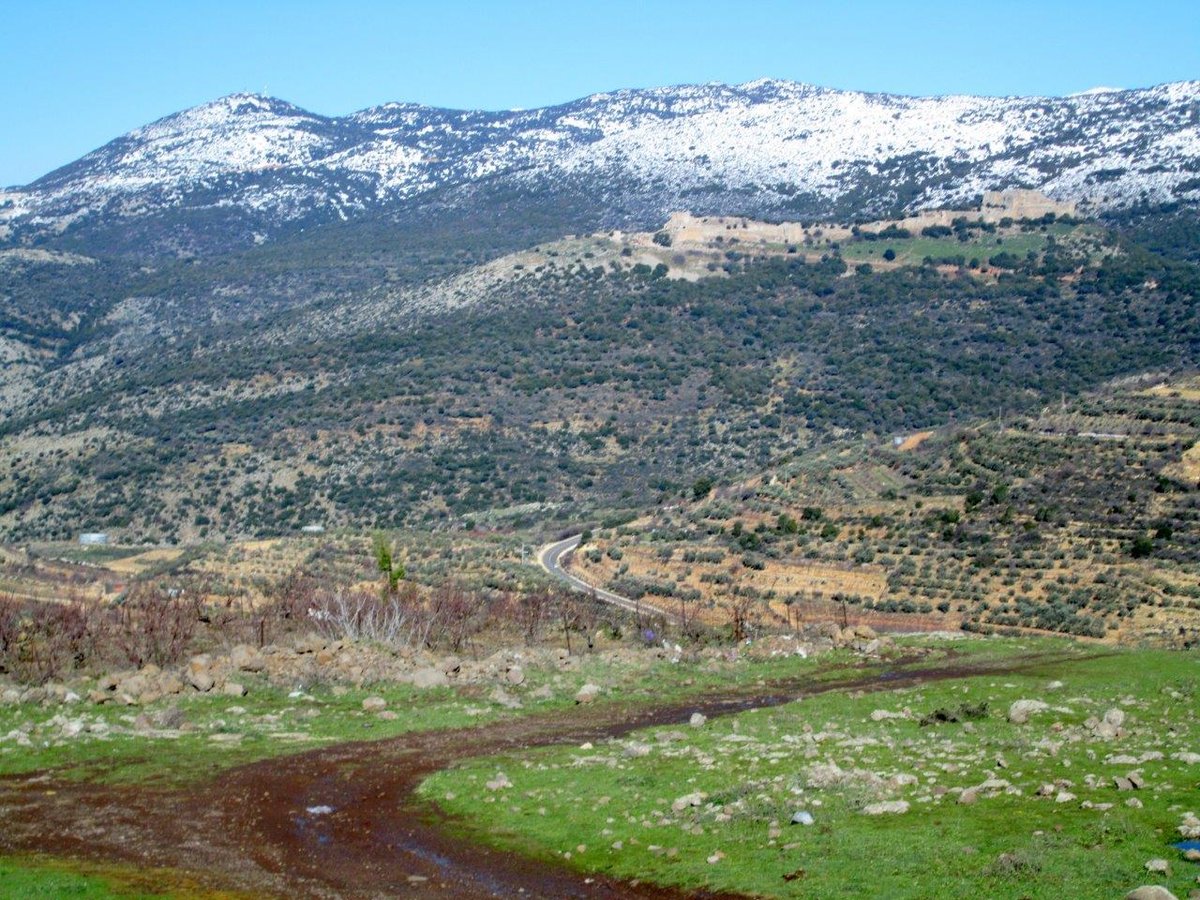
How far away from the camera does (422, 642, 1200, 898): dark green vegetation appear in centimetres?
1320

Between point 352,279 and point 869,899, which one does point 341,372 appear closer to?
point 352,279

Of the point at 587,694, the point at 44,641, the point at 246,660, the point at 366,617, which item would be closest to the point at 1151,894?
the point at 587,694

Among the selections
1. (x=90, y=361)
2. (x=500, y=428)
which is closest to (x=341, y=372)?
(x=500, y=428)

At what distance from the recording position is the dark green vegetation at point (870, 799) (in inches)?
520

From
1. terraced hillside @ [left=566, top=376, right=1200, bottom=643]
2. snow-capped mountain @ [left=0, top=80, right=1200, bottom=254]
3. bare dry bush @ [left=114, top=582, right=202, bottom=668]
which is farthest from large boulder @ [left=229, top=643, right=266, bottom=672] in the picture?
snow-capped mountain @ [left=0, top=80, right=1200, bottom=254]

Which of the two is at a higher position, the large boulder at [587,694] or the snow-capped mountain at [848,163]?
the snow-capped mountain at [848,163]

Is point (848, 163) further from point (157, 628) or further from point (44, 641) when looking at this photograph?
point (44, 641)

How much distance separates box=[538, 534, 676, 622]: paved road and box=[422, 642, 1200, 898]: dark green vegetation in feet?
65.5

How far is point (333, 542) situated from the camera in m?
58.9

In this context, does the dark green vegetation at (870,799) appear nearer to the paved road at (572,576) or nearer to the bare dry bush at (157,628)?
the bare dry bush at (157,628)

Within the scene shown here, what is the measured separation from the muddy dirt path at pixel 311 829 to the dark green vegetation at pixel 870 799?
61 cm

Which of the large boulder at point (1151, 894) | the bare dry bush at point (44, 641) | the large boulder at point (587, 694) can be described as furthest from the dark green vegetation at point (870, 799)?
the bare dry bush at point (44, 641)

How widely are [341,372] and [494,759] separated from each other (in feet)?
278

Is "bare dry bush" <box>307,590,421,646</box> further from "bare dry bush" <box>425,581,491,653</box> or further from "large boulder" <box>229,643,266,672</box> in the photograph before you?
"large boulder" <box>229,643,266,672</box>
